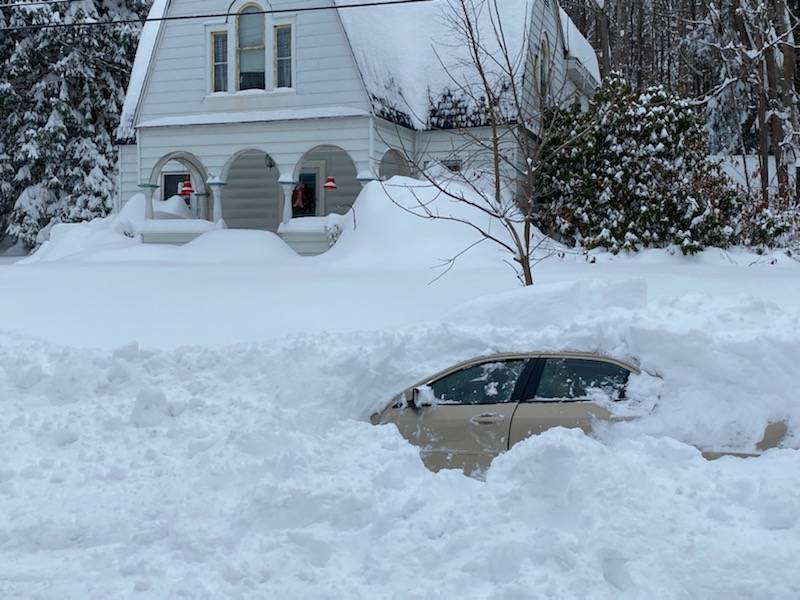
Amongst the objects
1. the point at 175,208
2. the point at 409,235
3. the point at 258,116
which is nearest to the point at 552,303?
the point at 409,235

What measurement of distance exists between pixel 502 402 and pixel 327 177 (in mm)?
16333

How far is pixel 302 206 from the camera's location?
73.6 feet

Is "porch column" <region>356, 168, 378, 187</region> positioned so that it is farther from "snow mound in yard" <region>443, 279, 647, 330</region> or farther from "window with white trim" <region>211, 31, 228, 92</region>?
"snow mound in yard" <region>443, 279, 647, 330</region>

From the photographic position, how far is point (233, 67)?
18953mm

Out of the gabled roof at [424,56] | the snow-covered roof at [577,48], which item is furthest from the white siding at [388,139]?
the snow-covered roof at [577,48]

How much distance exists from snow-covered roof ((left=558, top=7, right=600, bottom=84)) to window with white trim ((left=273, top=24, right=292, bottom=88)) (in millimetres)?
8816

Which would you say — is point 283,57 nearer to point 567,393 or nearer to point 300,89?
point 300,89

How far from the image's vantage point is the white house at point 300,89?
58.9 feet

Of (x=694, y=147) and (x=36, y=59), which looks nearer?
(x=694, y=147)

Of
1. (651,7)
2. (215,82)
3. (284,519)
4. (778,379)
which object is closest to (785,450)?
(778,379)

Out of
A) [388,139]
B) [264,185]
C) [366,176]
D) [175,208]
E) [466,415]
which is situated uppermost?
[388,139]

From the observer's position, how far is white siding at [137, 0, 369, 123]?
1797 cm

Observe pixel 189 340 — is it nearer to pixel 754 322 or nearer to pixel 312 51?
pixel 754 322

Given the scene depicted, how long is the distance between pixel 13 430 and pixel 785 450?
6.38 m
